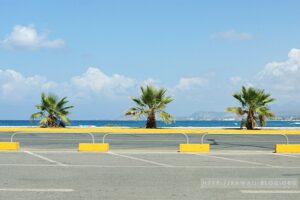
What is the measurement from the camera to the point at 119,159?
1544 centimetres

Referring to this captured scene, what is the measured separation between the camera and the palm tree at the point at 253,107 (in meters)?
34.2

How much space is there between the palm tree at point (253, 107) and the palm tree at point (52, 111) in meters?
12.9

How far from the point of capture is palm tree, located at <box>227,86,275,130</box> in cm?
3419

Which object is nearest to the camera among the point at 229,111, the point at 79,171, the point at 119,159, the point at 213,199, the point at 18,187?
the point at 213,199

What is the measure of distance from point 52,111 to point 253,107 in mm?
15608

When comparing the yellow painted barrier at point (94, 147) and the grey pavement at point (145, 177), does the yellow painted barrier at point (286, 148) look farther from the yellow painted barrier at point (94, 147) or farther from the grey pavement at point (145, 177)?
the yellow painted barrier at point (94, 147)

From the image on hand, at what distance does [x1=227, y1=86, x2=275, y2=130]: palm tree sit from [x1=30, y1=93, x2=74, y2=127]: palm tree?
42.4 ft

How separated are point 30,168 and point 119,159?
3625mm

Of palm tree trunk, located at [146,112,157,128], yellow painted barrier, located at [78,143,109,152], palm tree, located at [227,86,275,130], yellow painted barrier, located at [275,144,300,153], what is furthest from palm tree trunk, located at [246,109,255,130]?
yellow painted barrier, located at [78,143,109,152]

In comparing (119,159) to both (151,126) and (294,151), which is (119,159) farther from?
(151,126)

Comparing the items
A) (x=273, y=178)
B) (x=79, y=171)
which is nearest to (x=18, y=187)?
(x=79, y=171)

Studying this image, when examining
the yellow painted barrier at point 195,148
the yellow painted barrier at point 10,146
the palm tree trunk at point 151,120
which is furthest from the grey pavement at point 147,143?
the palm tree trunk at point 151,120

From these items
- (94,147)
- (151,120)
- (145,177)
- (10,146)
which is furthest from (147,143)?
(145,177)

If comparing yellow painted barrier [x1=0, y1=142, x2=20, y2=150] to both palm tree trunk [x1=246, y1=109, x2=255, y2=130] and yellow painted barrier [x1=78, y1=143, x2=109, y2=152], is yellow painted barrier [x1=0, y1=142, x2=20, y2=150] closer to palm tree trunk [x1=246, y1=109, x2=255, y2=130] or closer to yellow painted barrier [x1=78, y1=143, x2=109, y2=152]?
yellow painted barrier [x1=78, y1=143, x2=109, y2=152]
